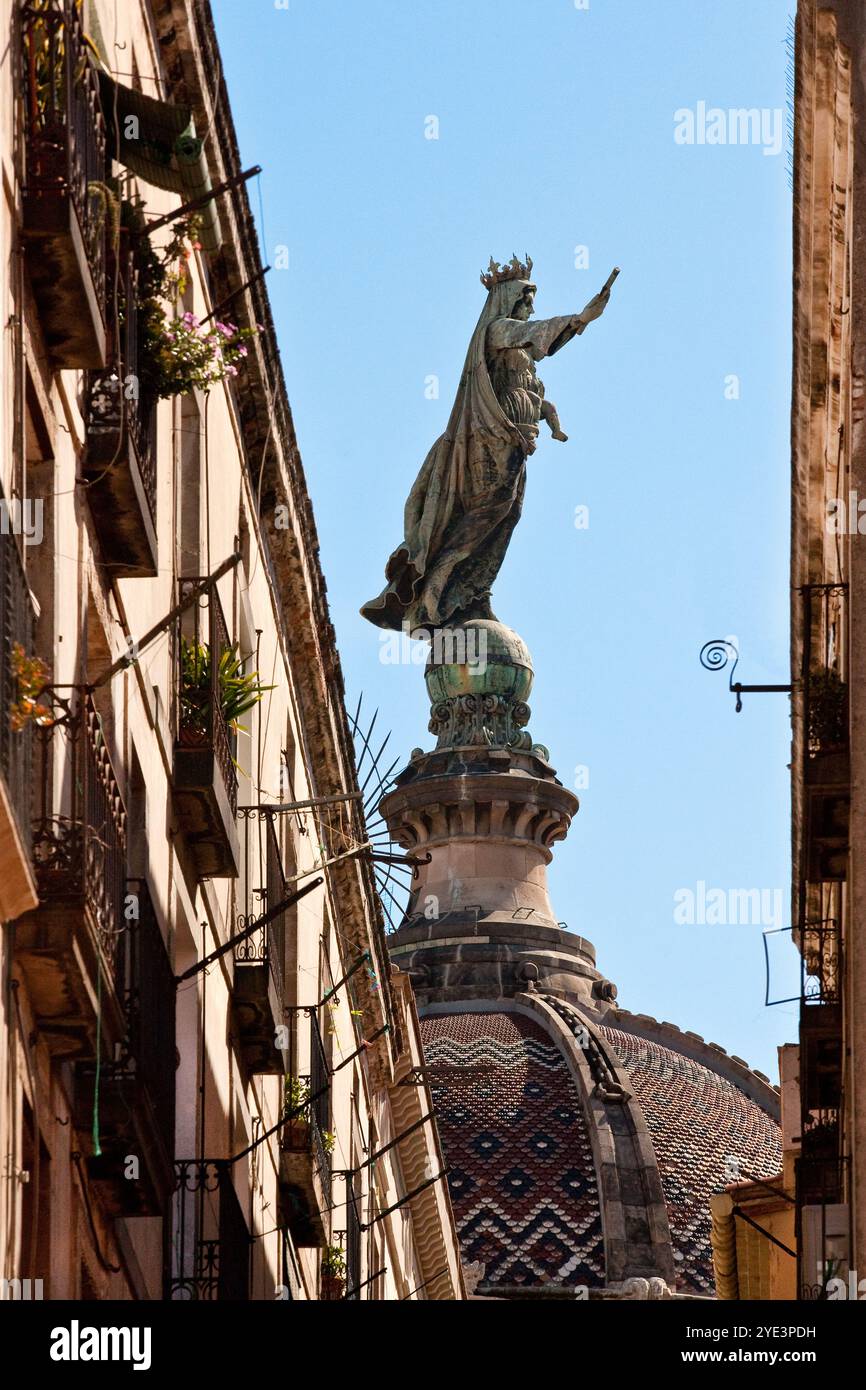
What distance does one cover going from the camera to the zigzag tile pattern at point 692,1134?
8450 centimetres

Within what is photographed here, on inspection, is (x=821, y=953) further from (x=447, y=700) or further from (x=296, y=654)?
(x=447, y=700)

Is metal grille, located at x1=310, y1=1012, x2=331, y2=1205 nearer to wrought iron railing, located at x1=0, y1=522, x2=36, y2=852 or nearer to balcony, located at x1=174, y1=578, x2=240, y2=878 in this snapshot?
balcony, located at x1=174, y1=578, x2=240, y2=878

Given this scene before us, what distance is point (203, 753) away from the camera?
864 inches

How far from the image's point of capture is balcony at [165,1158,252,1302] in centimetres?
2205

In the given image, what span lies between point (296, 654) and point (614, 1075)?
57.6 m

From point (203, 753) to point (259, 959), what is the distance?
348 cm

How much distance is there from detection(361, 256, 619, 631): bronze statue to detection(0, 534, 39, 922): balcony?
66228 mm

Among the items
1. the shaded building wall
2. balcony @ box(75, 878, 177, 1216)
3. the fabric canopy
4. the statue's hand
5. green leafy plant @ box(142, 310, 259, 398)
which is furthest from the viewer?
the statue's hand

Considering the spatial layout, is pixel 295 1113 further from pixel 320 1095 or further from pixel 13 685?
pixel 13 685

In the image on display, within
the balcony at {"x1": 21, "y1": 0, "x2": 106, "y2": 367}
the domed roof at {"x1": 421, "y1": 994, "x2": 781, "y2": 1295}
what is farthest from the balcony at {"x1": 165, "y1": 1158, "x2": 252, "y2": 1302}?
the domed roof at {"x1": 421, "y1": 994, "x2": 781, "y2": 1295}

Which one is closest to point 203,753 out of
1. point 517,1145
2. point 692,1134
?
point 517,1145

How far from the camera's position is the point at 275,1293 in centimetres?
2673
